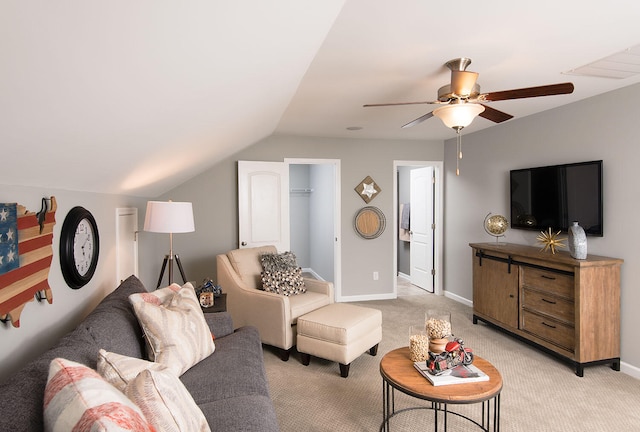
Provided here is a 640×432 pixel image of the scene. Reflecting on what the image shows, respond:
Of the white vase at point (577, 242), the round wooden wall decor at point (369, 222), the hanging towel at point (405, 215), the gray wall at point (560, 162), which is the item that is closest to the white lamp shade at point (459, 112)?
the gray wall at point (560, 162)

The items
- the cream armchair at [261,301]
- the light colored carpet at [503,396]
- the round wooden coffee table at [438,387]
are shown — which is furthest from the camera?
the cream armchair at [261,301]

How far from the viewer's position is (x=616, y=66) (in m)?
2.65

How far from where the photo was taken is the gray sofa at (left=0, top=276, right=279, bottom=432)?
3.44ft

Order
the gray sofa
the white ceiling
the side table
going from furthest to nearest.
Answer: the side table
the gray sofa
the white ceiling

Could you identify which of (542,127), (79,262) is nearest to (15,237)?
(79,262)

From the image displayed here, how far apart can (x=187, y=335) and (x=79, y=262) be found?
0.77 meters

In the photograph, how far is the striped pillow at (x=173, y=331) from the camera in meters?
1.86

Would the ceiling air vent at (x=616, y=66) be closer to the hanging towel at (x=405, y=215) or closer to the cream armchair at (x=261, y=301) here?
the cream armchair at (x=261, y=301)

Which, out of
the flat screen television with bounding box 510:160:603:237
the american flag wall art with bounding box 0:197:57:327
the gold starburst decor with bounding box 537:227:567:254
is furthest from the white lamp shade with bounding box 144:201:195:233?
the flat screen television with bounding box 510:160:603:237

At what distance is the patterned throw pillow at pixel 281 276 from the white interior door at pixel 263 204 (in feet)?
3.44

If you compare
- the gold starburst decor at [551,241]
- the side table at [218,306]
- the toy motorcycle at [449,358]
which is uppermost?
the gold starburst decor at [551,241]

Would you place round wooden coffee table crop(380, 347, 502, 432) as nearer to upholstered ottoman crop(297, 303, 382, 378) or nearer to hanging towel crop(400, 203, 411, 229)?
upholstered ottoman crop(297, 303, 382, 378)

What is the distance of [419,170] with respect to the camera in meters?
6.23

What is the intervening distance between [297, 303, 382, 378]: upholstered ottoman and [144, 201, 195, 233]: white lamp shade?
1.29 meters
